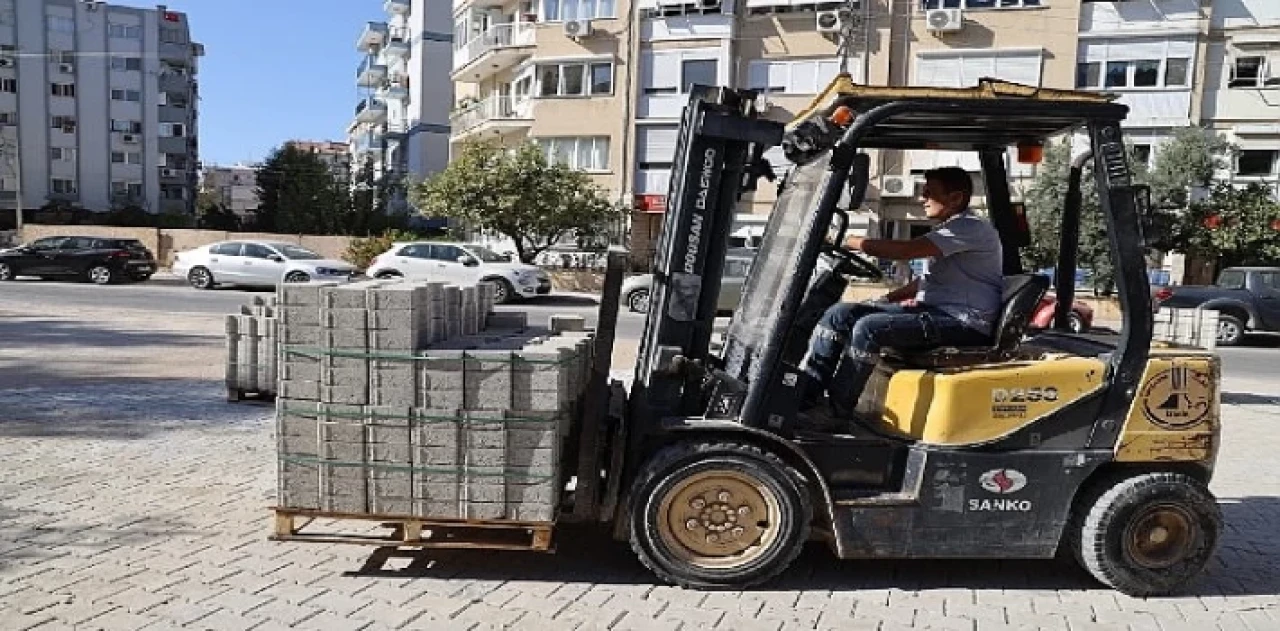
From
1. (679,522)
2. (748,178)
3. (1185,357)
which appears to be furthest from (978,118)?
(679,522)

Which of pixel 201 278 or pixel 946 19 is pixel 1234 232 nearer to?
pixel 946 19

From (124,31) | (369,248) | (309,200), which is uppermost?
(124,31)

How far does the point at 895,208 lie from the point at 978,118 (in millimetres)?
29942

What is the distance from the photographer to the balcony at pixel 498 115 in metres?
39.6

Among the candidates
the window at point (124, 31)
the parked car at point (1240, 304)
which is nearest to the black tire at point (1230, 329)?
the parked car at point (1240, 304)

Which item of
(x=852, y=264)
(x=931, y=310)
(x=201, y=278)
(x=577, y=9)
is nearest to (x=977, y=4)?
(x=577, y=9)

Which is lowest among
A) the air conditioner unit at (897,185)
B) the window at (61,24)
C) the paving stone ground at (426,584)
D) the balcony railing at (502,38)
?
the paving stone ground at (426,584)

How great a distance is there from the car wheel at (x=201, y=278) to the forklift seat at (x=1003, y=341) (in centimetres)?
2514

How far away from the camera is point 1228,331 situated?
64.6 ft

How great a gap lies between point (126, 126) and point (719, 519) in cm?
7428

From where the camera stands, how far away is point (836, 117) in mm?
4414

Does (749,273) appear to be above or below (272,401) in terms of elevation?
above

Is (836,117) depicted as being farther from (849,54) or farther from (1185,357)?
(849,54)

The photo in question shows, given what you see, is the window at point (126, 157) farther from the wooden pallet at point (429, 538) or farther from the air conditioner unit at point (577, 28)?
the wooden pallet at point (429, 538)
